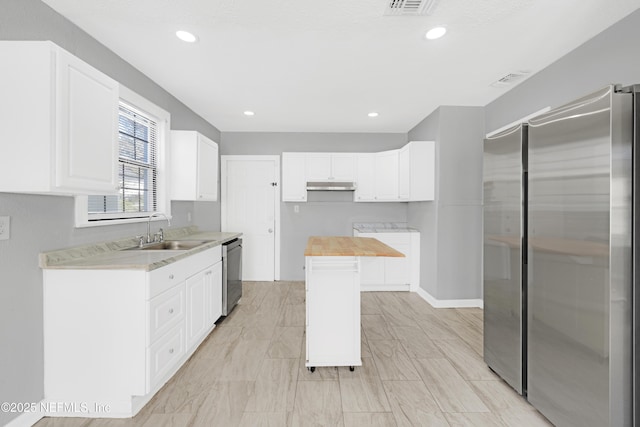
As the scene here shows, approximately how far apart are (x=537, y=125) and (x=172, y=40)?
2.66 m

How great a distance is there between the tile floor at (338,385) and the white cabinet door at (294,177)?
215 centimetres

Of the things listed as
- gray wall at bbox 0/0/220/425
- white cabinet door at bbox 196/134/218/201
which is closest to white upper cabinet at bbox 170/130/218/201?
white cabinet door at bbox 196/134/218/201

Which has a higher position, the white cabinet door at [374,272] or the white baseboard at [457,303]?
the white cabinet door at [374,272]

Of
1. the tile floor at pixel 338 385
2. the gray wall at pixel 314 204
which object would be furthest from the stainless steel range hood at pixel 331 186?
the tile floor at pixel 338 385

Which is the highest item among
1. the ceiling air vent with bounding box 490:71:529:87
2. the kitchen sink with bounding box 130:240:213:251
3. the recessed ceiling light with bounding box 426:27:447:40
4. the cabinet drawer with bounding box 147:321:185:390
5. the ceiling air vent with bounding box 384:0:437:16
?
the ceiling air vent with bounding box 490:71:529:87

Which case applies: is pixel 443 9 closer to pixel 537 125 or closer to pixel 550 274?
pixel 537 125

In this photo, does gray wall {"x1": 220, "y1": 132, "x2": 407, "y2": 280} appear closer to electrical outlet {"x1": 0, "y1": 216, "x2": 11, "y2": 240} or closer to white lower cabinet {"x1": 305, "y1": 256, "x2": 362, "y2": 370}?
white lower cabinet {"x1": 305, "y1": 256, "x2": 362, "y2": 370}

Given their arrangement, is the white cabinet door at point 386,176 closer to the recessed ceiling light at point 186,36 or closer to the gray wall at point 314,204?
the gray wall at point 314,204

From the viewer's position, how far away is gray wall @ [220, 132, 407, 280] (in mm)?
5004

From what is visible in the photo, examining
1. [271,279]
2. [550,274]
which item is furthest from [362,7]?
[271,279]

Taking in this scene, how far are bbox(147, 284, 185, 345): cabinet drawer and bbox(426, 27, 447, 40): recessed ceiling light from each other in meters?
2.68

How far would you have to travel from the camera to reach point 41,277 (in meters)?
1.80

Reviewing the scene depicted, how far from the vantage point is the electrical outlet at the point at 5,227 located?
1.57 meters

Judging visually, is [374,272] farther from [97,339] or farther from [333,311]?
[97,339]
